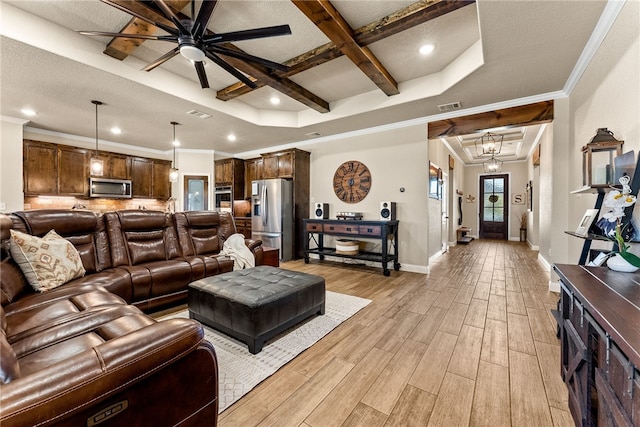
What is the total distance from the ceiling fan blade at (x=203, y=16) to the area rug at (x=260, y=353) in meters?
2.49

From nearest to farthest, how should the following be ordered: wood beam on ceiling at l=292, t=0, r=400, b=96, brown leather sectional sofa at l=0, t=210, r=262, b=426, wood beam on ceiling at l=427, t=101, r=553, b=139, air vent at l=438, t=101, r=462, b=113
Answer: brown leather sectional sofa at l=0, t=210, r=262, b=426
wood beam on ceiling at l=292, t=0, r=400, b=96
wood beam on ceiling at l=427, t=101, r=553, b=139
air vent at l=438, t=101, r=462, b=113

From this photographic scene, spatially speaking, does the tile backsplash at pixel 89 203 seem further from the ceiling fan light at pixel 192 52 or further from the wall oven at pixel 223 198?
the ceiling fan light at pixel 192 52

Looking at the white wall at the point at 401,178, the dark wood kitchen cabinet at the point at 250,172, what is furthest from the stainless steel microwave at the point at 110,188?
the white wall at the point at 401,178

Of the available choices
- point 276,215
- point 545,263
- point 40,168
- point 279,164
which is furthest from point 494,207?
point 40,168

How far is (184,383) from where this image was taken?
38.3 inches

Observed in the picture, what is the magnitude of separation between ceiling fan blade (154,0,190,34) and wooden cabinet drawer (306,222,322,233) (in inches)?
142

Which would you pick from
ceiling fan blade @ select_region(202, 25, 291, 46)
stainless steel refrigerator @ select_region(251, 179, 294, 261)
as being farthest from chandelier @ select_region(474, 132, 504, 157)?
ceiling fan blade @ select_region(202, 25, 291, 46)

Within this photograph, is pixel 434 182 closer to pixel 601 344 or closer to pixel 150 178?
pixel 601 344

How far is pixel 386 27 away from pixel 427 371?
292cm

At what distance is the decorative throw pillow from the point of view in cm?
204

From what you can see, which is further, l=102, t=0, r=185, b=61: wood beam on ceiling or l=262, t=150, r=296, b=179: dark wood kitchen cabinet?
l=262, t=150, r=296, b=179: dark wood kitchen cabinet

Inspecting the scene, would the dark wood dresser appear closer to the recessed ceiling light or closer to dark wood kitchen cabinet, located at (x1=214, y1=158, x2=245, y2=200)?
the recessed ceiling light

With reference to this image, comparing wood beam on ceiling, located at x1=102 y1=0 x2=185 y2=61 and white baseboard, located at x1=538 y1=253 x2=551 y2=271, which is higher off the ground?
wood beam on ceiling, located at x1=102 y1=0 x2=185 y2=61

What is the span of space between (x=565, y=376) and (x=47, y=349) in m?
2.78
